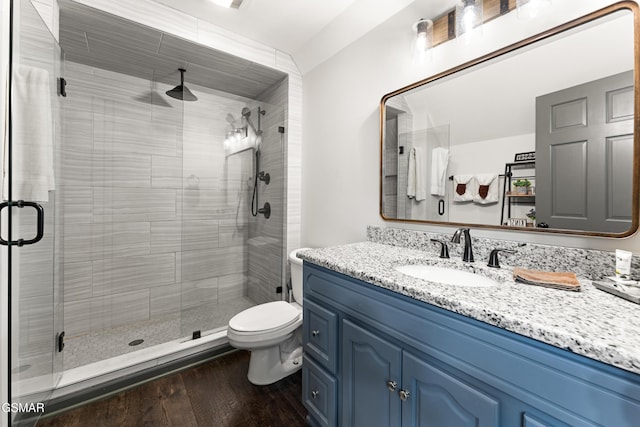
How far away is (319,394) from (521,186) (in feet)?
4.26

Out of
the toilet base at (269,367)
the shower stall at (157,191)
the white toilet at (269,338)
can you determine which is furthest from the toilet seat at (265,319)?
the shower stall at (157,191)

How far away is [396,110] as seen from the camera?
163 cm

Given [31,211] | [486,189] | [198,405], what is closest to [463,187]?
[486,189]

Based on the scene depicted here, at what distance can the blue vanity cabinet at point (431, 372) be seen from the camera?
1.83ft

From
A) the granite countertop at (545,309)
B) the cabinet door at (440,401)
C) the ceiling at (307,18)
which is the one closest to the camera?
the granite countertop at (545,309)

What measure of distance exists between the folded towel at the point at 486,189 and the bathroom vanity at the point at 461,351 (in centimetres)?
30

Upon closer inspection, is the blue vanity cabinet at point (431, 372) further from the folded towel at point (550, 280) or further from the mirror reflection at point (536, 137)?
the mirror reflection at point (536, 137)

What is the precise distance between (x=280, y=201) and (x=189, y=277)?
1074 mm

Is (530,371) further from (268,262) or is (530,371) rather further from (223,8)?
(223,8)

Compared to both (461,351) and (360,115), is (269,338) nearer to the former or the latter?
(461,351)

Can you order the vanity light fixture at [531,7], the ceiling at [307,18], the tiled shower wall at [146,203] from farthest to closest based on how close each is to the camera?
1. the tiled shower wall at [146,203]
2. the ceiling at [307,18]
3. the vanity light fixture at [531,7]

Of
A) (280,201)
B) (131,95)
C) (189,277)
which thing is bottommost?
(189,277)

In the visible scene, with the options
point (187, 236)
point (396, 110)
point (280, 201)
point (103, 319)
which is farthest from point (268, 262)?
point (396, 110)

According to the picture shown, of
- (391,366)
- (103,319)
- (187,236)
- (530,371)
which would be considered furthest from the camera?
(187,236)
